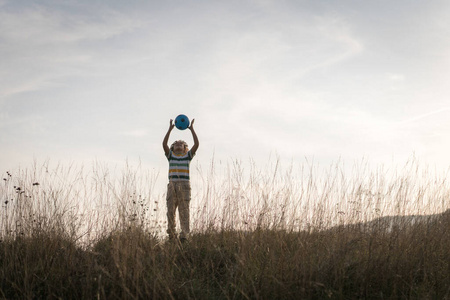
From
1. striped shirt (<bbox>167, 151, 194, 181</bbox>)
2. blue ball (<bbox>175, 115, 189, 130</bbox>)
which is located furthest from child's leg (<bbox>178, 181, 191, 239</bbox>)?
blue ball (<bbox>175, 115, 189, 130</bbox>)

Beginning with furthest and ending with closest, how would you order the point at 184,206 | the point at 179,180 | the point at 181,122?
the point at 181,122 < the point at 179,180 < the point at 184,206

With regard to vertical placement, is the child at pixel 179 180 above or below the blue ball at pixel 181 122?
below

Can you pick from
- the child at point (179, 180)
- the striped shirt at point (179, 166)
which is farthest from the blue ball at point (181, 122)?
the striped shirt at point (179, 166)

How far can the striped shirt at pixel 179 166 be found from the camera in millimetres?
6322

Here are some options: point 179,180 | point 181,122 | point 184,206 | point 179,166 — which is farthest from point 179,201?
point 181,122

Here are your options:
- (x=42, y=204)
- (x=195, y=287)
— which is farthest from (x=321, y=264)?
(x=42, y=204)

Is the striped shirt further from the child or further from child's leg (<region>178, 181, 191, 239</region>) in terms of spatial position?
child's leg (<region>178, 181, 191, 239</region>)

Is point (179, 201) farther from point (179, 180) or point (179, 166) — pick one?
point (179, 166)

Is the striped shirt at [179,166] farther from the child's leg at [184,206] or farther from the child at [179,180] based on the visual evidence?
the child's leg at [184,206]

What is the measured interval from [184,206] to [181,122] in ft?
4.68

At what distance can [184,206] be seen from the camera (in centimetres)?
613

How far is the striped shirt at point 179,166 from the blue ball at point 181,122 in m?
0.45

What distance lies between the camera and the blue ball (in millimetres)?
6418

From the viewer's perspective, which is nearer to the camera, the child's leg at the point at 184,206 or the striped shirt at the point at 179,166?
the child's leg at the point at 184,206
